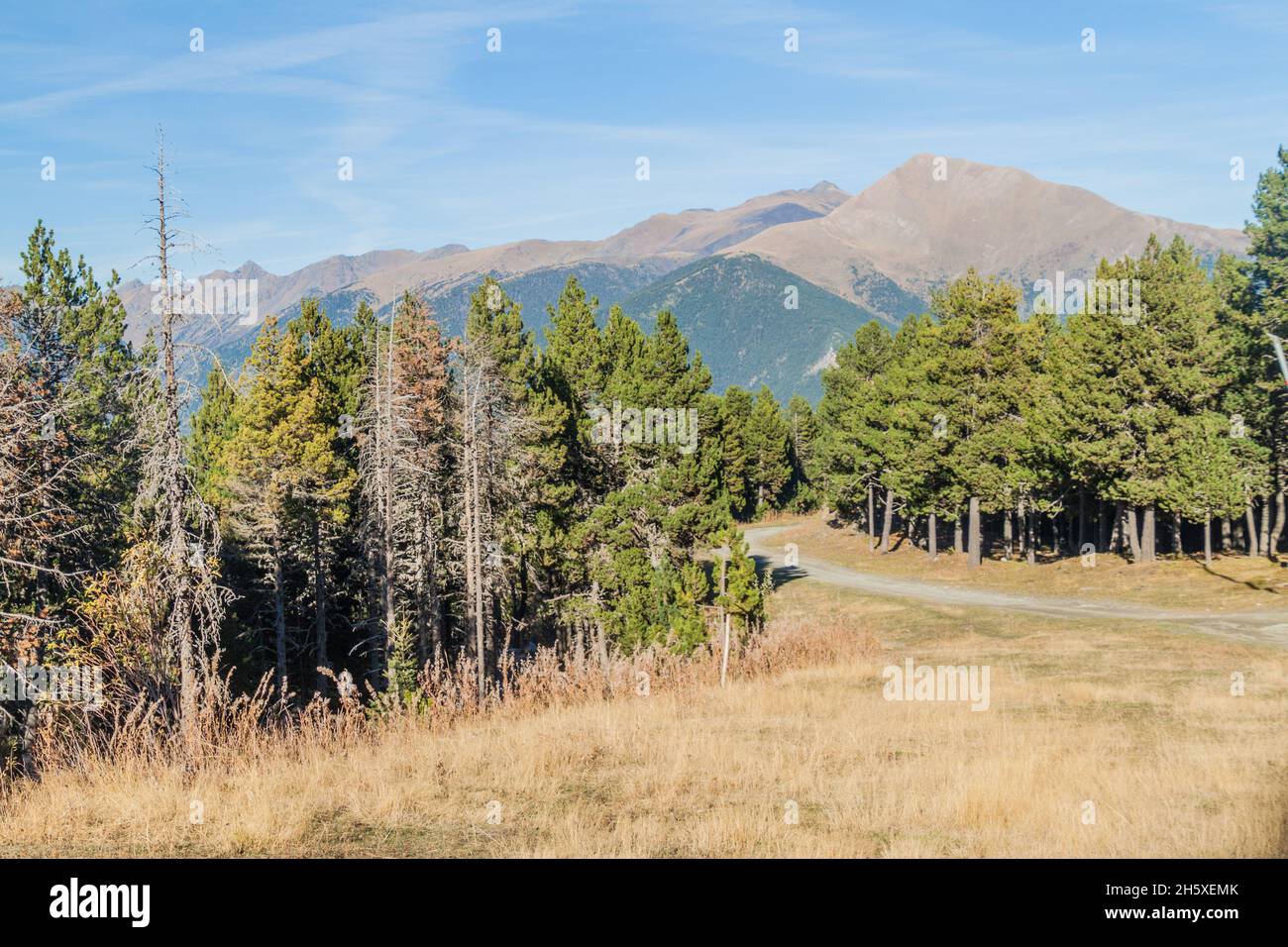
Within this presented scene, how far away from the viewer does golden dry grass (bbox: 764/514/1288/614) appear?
35312 mm

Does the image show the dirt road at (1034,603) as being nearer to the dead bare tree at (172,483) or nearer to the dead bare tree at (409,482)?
the dead bare tree at (409,482)

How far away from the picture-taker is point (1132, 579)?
134 ft

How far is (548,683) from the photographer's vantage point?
16250 mm

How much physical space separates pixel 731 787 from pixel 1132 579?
121ft

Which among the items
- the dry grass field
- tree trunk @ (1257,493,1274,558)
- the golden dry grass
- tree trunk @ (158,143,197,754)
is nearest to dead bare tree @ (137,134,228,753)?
tree trunk @ (158,143,197,754)

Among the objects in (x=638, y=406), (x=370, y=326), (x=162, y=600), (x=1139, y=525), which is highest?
(x=370, y=326)

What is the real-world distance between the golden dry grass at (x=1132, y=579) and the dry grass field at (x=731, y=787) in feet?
70.1

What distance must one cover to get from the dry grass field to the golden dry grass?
2137 cm

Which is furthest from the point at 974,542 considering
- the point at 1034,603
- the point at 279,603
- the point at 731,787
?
the point at 731,787

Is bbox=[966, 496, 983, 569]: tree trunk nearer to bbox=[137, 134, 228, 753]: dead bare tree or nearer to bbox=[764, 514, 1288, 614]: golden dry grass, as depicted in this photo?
bbox=[764, 514, 1288, 614]: golden dry grass

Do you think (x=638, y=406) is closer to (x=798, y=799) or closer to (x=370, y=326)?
(x=370, y=326)

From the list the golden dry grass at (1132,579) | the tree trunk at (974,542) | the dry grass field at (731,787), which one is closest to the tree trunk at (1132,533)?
the golden dry grass at (1132,579)
